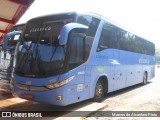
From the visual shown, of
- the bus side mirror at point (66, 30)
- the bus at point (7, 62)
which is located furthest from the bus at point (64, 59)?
the bus at point (7, 62)

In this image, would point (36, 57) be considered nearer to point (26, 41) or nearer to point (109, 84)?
point (26, 41)

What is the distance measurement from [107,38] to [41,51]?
3433 millimetres

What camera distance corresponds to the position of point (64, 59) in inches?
279

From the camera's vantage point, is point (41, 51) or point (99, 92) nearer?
point (41, 51)

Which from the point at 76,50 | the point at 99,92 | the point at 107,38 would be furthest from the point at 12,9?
the point at 99,92

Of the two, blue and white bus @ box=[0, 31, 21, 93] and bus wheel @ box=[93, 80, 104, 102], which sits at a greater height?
blue and white bus @ box=[0, 31, 21, 93]

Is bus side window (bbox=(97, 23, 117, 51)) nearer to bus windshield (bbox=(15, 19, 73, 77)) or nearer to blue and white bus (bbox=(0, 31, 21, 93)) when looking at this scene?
bus windshield (bbox=(15, 19, 73, 77))

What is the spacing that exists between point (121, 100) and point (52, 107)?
3163 mm

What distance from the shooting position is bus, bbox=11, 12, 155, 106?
23.2ft

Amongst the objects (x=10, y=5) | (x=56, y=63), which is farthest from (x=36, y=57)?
(x=10, y=5)

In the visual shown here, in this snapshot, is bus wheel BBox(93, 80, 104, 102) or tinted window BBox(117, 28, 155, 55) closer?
bus wheel BBox(93, 80, 104, 102)

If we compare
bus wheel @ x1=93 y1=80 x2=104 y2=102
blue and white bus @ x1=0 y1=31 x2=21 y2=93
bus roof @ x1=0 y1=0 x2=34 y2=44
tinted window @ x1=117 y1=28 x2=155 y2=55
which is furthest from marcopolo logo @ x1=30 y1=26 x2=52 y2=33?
tinted window @ x1=117 y1=28 x2=155 y2=55

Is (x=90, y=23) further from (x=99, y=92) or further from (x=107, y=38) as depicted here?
(x=99, y=92)

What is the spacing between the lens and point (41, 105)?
8.91 meters
